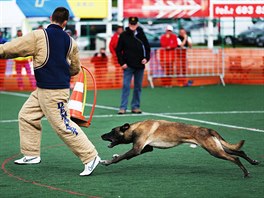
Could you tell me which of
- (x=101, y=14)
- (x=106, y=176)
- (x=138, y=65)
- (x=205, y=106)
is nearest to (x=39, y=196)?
(x=106, y=176)

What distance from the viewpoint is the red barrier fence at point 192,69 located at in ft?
74.2

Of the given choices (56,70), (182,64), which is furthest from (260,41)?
(56,70)

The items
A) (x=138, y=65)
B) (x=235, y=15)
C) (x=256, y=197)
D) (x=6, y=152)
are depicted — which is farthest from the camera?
(x=235, y=15)

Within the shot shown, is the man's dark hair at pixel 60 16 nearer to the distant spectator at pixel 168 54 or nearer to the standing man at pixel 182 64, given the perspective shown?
the distant spectator at pixel 168 54

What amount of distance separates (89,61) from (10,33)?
4.82m

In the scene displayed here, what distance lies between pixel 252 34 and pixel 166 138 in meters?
20.3

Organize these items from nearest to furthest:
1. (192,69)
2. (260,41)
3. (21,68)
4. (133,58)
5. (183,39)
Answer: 1. (133,58)
2. (21,68)
3. (192,69)
4. (183,39)
5. (260,41)

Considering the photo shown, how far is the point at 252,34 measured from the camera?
29.0 metres

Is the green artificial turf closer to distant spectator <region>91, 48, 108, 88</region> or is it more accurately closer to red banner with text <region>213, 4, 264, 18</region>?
distant spectator <region>91, 48, 108, 88</region>

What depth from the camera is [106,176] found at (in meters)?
9.25

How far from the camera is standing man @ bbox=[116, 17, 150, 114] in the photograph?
16.0m

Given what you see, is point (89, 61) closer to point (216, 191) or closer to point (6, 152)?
point (6, 152)

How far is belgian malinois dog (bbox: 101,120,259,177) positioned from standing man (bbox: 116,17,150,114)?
6405 millimetres

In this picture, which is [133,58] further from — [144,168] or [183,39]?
[183,39]
